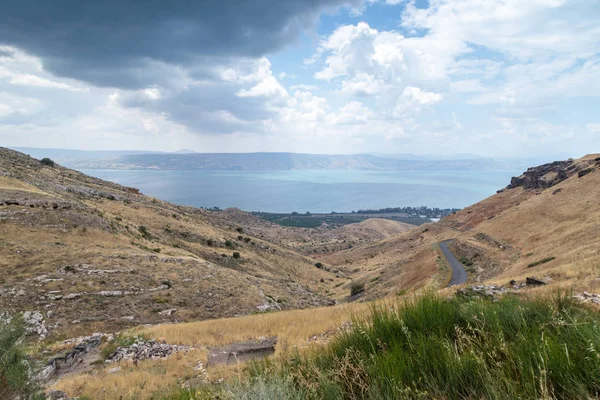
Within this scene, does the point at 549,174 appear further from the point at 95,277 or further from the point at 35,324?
the point at 35,324

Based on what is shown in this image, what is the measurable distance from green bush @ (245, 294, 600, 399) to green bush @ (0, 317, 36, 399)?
171 inches

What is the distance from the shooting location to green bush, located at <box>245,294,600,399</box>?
268 cm

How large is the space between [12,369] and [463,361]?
24.0 ft

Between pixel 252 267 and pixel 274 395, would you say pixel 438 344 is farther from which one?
pixel 252 267

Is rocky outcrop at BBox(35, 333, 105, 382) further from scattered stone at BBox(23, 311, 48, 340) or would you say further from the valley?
scattered stone at BBox(23, 311, 48, 340)

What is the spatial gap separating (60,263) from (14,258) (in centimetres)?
250

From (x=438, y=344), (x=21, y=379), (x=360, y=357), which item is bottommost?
(x=21, y=379)

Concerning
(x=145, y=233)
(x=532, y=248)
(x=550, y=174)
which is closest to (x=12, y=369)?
(x=145, y=233)

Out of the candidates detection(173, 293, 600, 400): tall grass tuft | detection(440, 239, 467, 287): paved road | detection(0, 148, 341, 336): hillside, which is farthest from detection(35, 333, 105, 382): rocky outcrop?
detection(440, 239, 467, 287): paved road

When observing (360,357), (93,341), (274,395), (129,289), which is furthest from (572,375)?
(129,289)

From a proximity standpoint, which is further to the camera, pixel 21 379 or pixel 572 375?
pixel 21 379

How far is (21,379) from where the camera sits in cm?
561

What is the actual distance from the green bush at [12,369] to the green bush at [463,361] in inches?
171

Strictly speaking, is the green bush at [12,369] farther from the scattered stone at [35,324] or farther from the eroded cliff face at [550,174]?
the eroded cliff face at [550,174]
